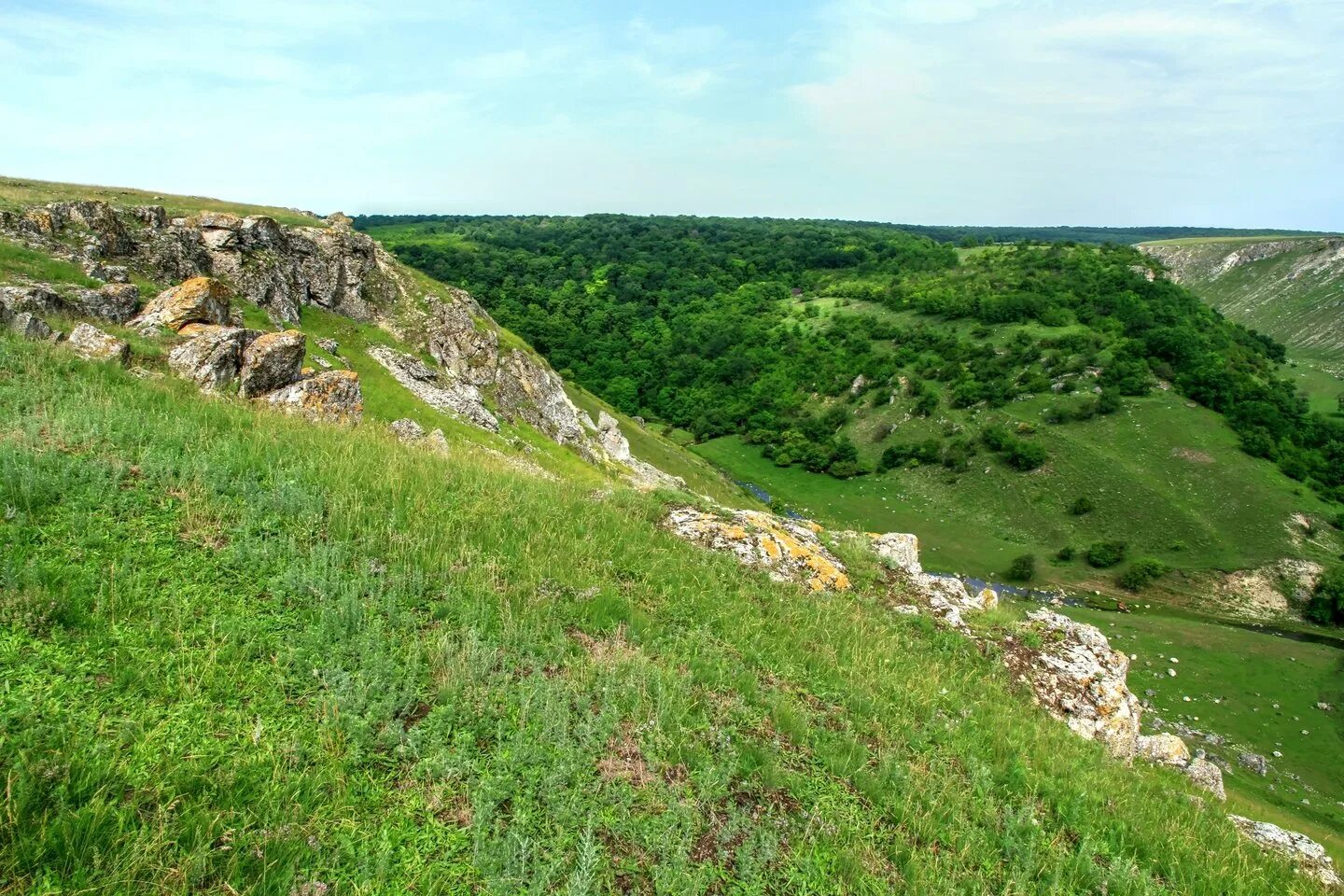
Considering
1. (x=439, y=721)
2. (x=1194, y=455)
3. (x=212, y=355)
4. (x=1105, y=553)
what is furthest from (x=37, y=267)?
(x=1194, y=455)

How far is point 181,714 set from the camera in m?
4.16

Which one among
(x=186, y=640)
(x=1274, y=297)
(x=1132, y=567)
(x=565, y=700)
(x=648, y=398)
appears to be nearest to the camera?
(x=186, y=640)

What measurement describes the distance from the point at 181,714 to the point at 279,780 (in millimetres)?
858

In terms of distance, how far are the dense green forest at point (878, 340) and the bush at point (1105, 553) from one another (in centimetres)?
1781

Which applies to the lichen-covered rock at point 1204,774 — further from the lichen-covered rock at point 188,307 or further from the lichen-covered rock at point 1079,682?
the lichen-covered rock at point 188,307

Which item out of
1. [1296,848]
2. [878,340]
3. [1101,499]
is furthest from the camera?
[878,340]

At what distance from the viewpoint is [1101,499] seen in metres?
73.2

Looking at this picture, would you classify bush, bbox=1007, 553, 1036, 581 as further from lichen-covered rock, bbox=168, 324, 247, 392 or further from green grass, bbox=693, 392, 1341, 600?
lichen-covered rock, bbox=168, 324, 247, 392

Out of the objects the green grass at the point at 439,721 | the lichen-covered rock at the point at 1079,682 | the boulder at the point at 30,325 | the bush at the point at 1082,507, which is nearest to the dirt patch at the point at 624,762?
the green grass at the point at 439,721

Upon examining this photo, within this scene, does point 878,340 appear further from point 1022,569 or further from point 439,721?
point 439,721

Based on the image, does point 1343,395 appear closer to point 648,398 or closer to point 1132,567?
point 1132,567

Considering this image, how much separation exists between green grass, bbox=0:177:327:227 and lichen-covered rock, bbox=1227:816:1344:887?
4184 centimetres

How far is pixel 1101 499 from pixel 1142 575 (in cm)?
1370

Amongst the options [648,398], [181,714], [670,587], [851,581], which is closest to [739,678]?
[670,587]
